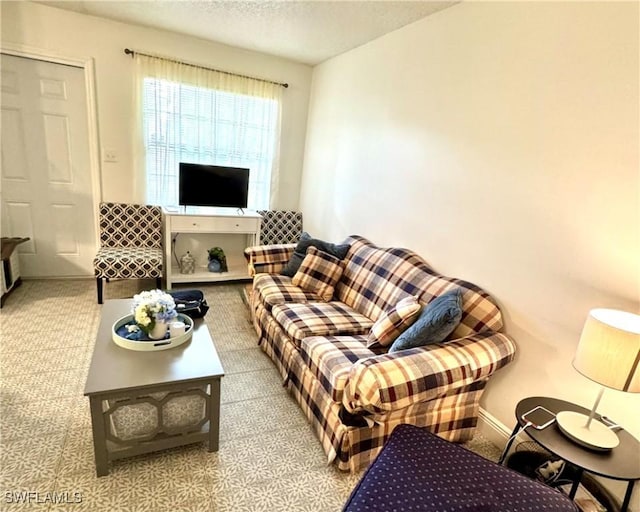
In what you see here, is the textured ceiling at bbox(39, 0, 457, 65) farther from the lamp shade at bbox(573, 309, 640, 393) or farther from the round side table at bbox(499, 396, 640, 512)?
the round side table at bbox(499, 396, 640, 512)

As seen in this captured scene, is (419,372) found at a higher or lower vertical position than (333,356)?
higher

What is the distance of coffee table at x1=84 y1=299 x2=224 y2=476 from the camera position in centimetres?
153

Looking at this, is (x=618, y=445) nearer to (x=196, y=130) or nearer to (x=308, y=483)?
(x=308, y=483)

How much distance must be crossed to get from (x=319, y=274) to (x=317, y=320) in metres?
0.58

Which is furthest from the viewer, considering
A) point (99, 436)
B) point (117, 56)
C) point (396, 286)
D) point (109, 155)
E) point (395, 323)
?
point (109, 155)

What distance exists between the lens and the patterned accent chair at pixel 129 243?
320cm

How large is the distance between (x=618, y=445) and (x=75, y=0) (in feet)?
14.5

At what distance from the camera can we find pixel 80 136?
3469mm

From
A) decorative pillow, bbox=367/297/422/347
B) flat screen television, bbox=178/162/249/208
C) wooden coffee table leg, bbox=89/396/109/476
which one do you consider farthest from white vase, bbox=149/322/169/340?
flat screen television, bbox=178/162/249/208

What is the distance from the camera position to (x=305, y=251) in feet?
10.2

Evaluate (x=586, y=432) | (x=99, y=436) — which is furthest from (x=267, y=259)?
(x=586, y=432)

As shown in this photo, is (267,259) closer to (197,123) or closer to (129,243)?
(129,243)

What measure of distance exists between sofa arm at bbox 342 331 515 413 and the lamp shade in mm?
448

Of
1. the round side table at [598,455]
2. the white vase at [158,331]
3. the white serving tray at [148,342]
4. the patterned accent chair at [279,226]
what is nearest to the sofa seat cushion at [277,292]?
the white serving tray at [148,342]
